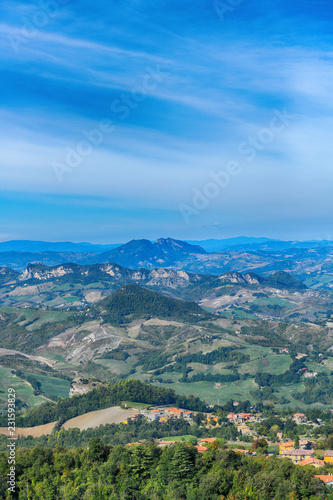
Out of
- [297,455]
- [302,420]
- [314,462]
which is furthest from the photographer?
[302,420]

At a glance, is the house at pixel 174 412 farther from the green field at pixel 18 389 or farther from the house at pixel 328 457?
the green field at pixel 18 389

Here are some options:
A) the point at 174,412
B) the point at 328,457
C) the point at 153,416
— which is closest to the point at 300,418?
the point at 174,412

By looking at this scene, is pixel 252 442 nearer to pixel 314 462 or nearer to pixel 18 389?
pixel 314 462

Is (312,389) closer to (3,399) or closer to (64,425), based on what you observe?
(64,425)

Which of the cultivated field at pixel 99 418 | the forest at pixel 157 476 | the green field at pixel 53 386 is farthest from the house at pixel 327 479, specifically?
the green field at pixel 53 386

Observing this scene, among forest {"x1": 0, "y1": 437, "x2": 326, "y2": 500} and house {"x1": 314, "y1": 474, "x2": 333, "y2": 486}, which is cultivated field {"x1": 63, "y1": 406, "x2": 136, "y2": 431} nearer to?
forest {"x1": 0, "y1": 437, "x2": 326, "y2": 500}

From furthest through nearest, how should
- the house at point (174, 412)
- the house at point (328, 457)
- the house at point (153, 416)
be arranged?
1. the house at point (174, 412)
2. the house at point (153, 416)
3. the house at point (328, 457)

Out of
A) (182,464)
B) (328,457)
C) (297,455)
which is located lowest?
(297,455)

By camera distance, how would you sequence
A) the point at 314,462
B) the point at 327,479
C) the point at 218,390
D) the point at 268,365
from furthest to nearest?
the point at 268,365 → the point at 218,390 → the point at 314,462 → the point at 327,479

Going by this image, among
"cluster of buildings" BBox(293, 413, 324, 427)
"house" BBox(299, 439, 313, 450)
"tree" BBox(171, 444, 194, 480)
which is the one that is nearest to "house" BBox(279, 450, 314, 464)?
"house" BBox(299, 439, 313, 450)
